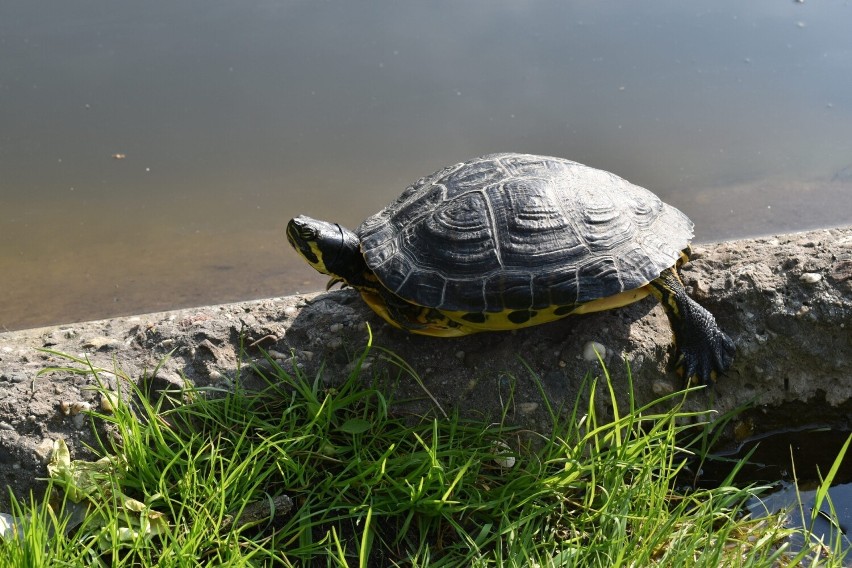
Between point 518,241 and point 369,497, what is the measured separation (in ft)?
3.73

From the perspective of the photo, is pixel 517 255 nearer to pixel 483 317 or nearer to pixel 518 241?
pixel 518 241

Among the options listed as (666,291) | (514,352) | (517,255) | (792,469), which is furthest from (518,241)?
(792,469)

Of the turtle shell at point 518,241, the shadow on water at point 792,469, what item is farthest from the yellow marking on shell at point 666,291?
the shadow on water at point 792,469

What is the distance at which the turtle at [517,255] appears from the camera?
9.83 ft

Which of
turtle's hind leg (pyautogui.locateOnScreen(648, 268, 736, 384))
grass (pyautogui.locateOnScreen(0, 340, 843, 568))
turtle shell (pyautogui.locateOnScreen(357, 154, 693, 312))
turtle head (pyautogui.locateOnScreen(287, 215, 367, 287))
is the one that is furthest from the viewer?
turtle head (pyautogui.locateOnScreen(287, 215, 367, 287))

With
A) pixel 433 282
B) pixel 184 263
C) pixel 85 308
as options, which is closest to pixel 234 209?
pixel 184 263

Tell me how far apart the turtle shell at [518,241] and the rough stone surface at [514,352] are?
11.3 inches

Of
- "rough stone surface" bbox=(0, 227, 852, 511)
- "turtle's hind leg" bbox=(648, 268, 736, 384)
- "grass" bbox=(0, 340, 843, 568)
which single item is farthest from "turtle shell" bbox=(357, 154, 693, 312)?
"grass" bbox=(0, 340, 843, 568)

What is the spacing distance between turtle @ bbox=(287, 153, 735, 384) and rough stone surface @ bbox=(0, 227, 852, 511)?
125mm

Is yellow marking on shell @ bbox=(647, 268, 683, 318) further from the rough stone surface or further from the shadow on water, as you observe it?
the shadow on water

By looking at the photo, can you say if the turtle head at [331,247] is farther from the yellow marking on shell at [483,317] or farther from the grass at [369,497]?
the grass at [369,497]

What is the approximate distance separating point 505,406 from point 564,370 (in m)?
0.31

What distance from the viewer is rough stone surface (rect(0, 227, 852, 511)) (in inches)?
120

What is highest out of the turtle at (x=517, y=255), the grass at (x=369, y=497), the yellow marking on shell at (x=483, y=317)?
the turtle at (x=517, y=255)
